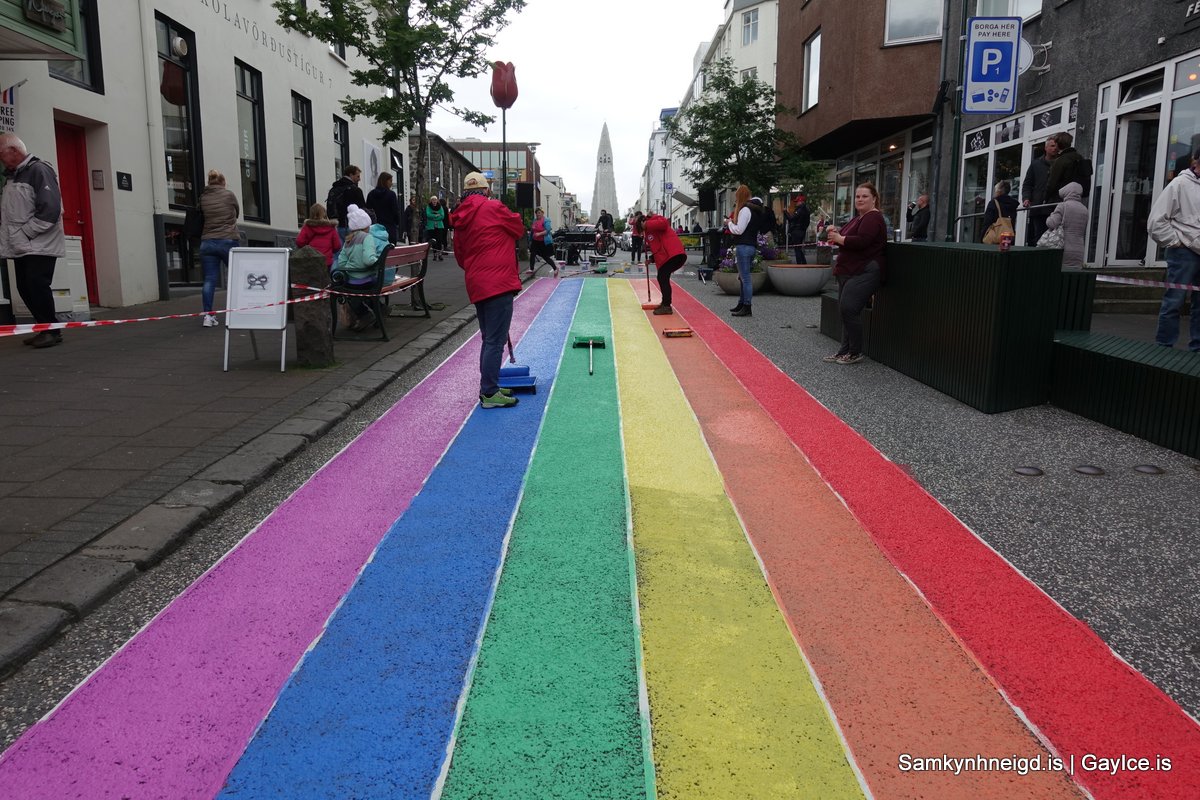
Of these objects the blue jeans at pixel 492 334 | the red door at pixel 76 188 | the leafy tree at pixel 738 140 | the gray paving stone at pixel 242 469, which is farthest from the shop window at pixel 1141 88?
the red door at pixel 76 188

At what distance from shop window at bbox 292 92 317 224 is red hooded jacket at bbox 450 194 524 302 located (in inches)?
621

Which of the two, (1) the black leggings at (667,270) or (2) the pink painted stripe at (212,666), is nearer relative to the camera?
(2) the pink painted stripe at (212,666)

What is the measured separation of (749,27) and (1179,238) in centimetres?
5504

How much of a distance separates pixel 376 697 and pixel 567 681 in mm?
598

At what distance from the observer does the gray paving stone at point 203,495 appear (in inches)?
176

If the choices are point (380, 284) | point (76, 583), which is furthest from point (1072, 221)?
point (76, 583)

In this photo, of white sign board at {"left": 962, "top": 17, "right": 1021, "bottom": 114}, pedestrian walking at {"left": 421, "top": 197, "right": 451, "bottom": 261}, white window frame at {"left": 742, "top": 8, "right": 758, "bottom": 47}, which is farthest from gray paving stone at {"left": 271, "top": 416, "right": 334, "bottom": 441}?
white window frame at {"left": 742, "top": 8, "right": 758, "bottom": 47}

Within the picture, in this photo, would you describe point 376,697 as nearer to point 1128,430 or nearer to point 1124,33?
point 1128,430

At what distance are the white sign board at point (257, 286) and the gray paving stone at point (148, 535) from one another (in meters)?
3.94

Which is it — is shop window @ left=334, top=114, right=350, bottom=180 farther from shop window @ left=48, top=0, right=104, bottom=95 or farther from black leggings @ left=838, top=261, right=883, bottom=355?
black leggings @ left=838, top=261, right=883, bottom=355

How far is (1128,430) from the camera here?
5.98 metres

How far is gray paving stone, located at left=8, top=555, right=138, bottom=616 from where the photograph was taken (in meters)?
3.34

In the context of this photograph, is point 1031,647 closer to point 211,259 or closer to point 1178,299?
point 1178,299

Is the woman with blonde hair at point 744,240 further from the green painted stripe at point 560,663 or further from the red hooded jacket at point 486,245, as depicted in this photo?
the green painted stripe at point 560,663
